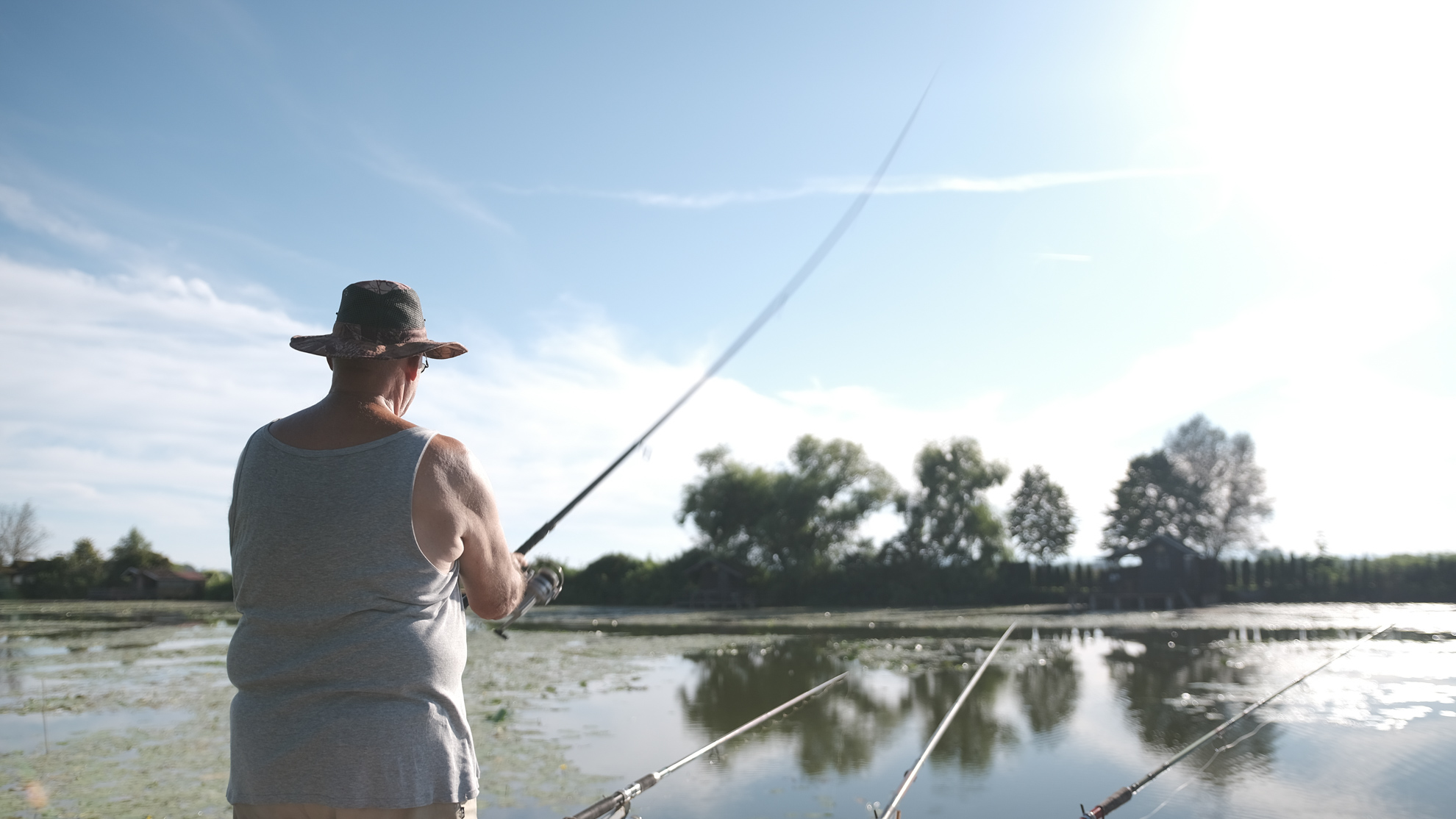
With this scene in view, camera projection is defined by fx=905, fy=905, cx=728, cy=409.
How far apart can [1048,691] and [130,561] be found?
60931mm

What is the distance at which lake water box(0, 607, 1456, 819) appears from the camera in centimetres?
696

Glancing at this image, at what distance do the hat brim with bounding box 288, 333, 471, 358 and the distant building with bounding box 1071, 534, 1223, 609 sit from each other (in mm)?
38503

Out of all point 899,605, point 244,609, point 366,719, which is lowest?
point 899,605

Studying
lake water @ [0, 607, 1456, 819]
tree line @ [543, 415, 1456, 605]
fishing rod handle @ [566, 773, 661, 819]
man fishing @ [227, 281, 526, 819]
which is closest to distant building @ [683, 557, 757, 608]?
tree line @ [543, 415, 1456, 605]

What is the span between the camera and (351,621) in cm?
177

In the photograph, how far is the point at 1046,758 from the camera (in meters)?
8.24

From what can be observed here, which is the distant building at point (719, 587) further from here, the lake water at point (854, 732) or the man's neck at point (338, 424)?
the man's neck at point (338, 424)

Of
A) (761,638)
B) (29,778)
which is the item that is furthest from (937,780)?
(761,638)

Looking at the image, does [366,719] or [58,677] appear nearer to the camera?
[366,719]

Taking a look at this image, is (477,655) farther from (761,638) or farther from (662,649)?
(761,638)

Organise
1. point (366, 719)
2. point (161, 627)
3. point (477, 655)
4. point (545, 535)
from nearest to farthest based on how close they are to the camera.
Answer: point (366, 719), point (545, 535), point (477, 655), point (161, 627)

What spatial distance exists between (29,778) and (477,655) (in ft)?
35.3

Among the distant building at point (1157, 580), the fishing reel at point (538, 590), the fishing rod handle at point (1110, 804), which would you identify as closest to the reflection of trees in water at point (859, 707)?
the fishing rod handle at point (1110, 804)

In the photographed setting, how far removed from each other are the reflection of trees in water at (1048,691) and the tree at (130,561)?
57631mm
